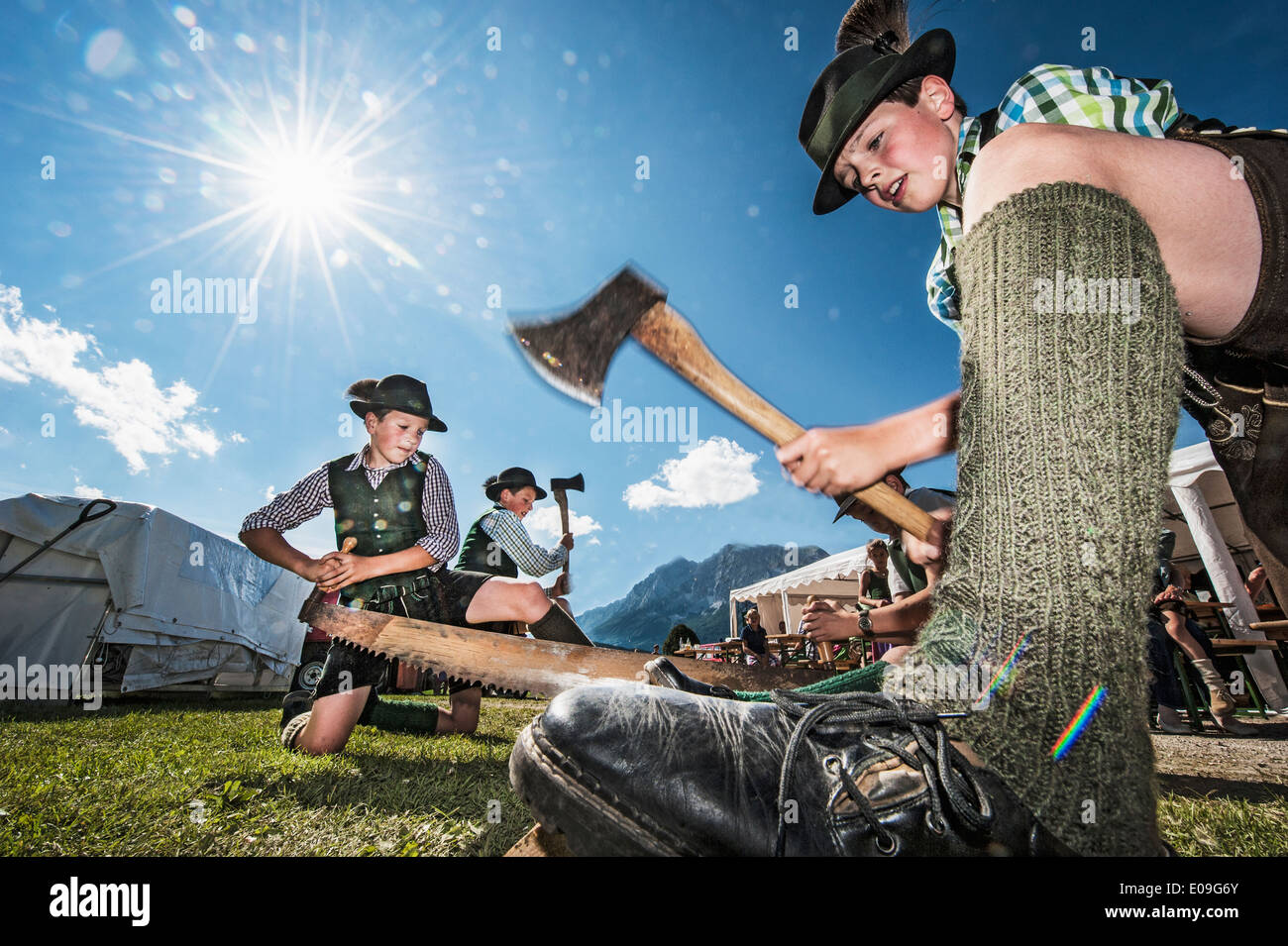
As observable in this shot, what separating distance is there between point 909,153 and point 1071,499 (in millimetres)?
1592

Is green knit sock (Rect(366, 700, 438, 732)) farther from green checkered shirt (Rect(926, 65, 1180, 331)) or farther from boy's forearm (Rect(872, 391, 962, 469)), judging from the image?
green checkered shirt (Rect(926, 65, 1180, 331))

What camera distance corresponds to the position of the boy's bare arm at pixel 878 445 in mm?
1097

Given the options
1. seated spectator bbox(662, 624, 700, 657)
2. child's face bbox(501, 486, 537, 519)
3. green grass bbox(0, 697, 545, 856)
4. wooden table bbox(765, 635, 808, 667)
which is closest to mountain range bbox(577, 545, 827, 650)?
seated spectator bbox(662, 624, 700, 657)

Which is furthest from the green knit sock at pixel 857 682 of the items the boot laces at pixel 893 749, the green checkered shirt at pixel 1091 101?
the green checkered shirt at pixel 1091 101

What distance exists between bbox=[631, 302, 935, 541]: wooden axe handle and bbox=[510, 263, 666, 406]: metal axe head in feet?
0.23

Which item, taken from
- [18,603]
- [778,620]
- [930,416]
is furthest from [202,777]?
[778,620]

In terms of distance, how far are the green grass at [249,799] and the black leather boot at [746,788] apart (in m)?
0.95

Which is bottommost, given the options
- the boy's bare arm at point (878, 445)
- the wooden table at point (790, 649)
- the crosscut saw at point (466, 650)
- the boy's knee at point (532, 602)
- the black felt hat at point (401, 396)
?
the wooden table at point (790, 649)

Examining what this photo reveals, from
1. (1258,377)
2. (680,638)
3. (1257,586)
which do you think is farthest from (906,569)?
(680,638)

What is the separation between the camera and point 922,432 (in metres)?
1.10

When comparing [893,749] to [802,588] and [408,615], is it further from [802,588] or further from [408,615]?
[802,588]

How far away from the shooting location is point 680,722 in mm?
867

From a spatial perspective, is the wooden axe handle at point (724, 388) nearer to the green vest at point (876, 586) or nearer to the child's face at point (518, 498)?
the child's face at point (518, 498)

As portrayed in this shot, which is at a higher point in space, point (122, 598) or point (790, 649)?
point (122, 598)
